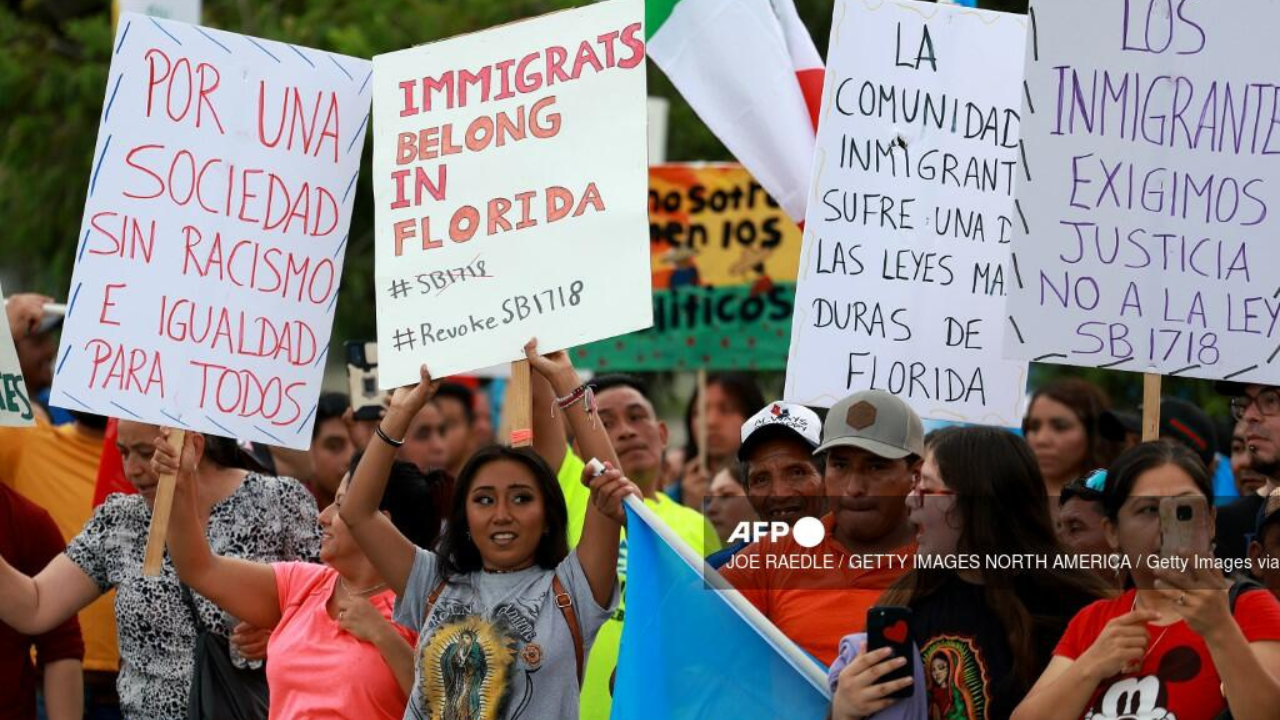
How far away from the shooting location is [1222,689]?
4160 mm

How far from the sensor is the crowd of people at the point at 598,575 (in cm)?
436

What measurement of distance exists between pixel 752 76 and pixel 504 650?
2733mm

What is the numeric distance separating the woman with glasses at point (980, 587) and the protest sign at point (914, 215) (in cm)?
119

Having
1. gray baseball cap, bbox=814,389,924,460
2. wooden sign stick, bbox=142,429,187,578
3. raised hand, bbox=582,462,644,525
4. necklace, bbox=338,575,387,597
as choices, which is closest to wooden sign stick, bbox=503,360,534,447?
raised hand, bbox=582,462,644,525

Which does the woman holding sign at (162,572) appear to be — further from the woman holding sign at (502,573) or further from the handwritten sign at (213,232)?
the woman holding sign at (502,573)

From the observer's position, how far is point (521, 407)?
5.51m

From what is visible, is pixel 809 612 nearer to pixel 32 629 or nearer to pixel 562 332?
pixel 562 332

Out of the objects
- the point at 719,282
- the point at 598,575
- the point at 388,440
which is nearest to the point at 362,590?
the point at 388,440

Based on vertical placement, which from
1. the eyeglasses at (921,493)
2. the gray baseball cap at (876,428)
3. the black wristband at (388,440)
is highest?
the gray baseball cap at (876,428)

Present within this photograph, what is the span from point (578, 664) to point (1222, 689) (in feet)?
5.56

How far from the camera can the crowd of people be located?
436 centimetres

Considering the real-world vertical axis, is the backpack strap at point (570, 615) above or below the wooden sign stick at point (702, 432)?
below

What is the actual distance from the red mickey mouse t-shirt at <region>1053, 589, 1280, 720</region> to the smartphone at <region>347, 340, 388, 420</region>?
3.68 m

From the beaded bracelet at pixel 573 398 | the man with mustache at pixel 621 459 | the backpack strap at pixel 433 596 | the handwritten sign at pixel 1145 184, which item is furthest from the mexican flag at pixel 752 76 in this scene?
the backpack strap at pixel 433 596
